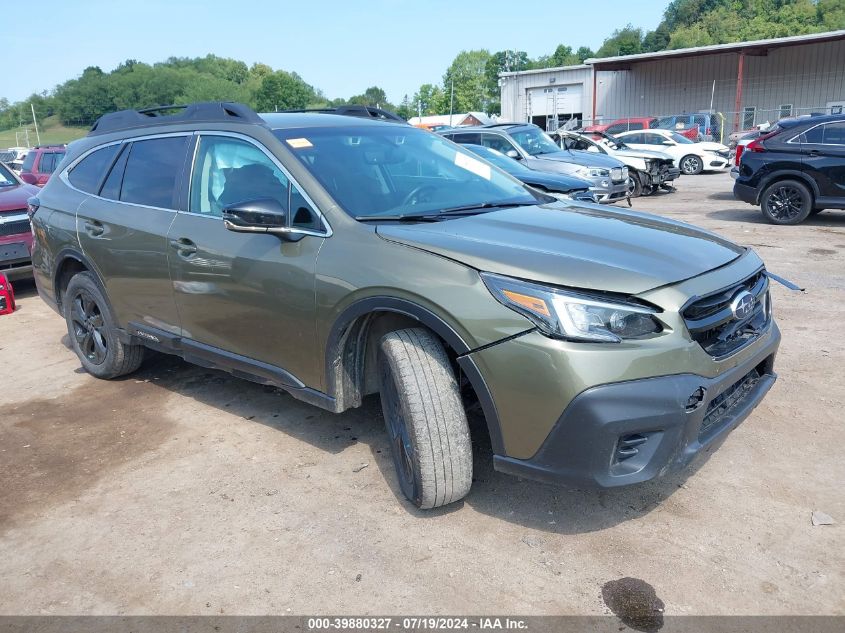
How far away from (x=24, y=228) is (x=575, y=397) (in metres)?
7.39

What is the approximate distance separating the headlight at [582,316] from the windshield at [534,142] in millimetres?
10664

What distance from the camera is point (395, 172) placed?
12.7 feet

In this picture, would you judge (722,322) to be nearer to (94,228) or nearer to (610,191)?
(94,228)

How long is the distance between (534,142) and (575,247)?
35.2 ft

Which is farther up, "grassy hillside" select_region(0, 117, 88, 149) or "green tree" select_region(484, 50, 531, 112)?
"green tree" select_region(484, 50, 531, 112)

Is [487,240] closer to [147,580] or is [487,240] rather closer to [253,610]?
[253,610]

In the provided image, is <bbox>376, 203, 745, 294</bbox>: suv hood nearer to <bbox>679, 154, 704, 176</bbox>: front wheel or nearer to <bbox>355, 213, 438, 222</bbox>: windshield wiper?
<bbox>355, 213, 438, 222</bbox>: windshield wiper

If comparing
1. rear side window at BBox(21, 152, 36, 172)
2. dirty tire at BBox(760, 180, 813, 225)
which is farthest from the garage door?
dirty tire at BBox(760, 180, 813, 225)

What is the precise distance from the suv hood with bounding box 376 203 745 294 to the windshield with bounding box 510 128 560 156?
9.74m

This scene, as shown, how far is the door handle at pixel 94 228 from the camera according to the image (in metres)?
Answer: 4.58

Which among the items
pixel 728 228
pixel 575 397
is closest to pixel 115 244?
pixel 575 397

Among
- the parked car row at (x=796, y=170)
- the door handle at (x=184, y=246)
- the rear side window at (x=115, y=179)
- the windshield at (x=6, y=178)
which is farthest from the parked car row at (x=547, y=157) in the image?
the door handle at (x=184, y=246)

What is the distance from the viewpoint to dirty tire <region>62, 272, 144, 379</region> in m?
4.82

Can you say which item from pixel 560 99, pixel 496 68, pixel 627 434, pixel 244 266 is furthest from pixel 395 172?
pixel 496 68
